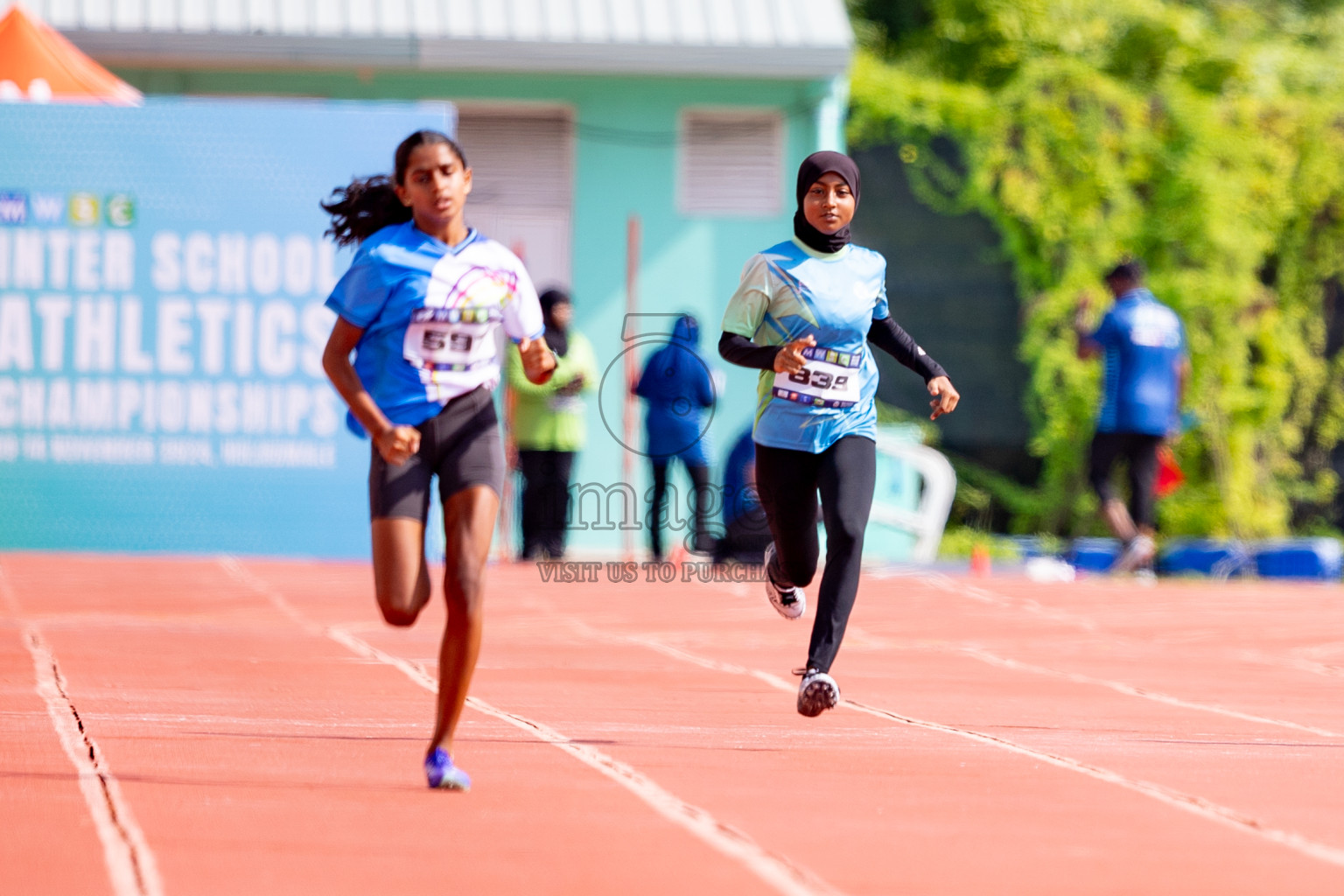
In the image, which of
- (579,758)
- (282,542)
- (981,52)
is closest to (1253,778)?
(579,758)

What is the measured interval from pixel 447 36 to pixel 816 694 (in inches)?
433

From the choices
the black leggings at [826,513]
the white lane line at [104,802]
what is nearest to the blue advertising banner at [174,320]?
the white lane line at [104,802]

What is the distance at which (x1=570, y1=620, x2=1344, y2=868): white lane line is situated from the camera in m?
A: 4.91

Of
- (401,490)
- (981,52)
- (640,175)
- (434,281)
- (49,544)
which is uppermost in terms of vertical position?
(981,52)

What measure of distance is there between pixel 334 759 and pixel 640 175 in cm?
1170

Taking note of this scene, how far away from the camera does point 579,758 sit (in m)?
6.04

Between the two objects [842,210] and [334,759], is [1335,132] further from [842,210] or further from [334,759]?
[334,759]

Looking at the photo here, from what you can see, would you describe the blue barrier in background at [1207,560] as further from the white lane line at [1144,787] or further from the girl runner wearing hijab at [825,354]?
the girl runner wearing hijab at [825,354]

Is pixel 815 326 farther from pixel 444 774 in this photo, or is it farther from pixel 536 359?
pixel 444 774

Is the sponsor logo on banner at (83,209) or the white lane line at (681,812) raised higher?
the sponsor logo on banner at (83,209)

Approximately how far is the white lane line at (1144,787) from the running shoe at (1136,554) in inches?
255

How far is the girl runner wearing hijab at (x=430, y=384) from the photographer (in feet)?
17.8

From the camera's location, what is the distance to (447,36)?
1638 centimetres

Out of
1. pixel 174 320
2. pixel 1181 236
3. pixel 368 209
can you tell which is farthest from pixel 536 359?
pixel 1181 236
